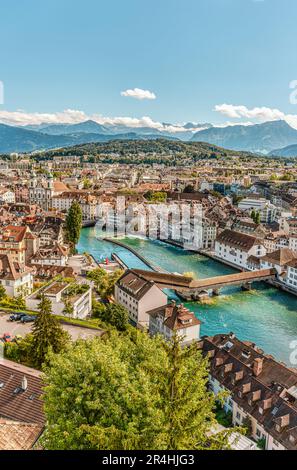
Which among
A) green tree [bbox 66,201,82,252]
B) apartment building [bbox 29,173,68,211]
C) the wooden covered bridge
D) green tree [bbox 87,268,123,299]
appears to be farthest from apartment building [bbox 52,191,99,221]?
green tree [bbox 87,268,123,299]

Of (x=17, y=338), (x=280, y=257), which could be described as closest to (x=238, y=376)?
(x=17, y=338)

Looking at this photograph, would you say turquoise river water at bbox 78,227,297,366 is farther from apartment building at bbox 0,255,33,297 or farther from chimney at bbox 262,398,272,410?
apartment building at bbox 0,255,33,297

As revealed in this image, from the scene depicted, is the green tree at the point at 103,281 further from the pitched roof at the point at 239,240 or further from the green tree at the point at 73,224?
the pitched roof at the point at 239,240

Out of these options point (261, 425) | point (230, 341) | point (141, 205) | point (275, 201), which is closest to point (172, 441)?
point (261, 425)

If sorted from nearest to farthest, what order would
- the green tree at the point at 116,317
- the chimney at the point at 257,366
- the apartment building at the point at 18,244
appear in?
the chimney at the point at 257,366
the green tree at the point at 116,317
the apartment building at the point at 18,244

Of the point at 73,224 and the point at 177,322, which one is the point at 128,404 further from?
the point at 73,224

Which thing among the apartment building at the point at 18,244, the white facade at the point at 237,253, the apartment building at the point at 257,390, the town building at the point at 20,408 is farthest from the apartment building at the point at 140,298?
the white facade at the point at 237,253
